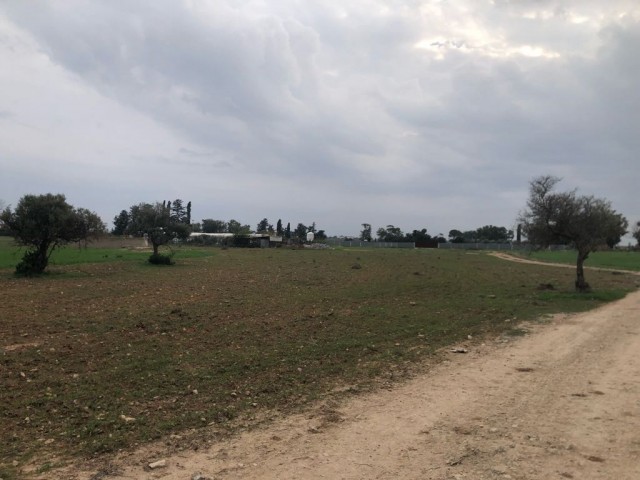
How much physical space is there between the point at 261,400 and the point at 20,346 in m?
5.62

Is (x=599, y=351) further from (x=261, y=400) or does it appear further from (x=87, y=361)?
(x=87, y=361)

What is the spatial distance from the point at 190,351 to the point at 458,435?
18.5 ft

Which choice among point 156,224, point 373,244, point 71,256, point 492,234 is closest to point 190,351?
point 156,224

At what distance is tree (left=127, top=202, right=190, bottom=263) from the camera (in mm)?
40781

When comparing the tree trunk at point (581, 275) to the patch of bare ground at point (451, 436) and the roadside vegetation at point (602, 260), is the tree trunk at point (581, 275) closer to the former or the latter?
A: the roadside vegetation at point (602, 260)

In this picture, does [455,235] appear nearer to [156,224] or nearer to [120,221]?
[120,221]

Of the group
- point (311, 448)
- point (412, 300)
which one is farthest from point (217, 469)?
point (412, 300)

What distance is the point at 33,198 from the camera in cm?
2631

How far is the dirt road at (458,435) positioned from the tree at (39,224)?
79.4 feet

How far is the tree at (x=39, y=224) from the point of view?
84.8 feet

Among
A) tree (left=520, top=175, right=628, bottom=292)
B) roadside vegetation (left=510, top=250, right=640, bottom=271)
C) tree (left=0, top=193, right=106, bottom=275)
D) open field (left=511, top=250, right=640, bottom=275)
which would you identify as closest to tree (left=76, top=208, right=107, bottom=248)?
tree (left=0, top=193, right=106, bottom=275)

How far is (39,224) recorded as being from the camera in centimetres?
2612

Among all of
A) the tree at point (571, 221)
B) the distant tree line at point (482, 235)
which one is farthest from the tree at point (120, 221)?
the tree at point (571, 221)

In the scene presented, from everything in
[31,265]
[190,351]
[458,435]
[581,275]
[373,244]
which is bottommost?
[190,351]
